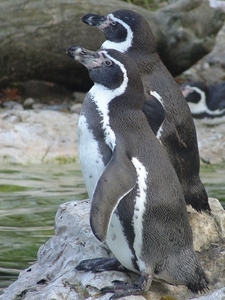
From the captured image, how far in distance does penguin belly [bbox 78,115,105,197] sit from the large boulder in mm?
6531

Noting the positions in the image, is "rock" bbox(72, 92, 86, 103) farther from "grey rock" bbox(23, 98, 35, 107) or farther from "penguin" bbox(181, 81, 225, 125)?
"penguin" bbox(181, 81, 225, 125)

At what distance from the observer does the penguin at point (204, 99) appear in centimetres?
1051

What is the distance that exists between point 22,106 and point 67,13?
53.6 inches

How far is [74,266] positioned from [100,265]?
20cm

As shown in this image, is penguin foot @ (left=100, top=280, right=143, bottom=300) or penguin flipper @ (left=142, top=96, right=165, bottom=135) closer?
penguin foot @ (left=100, top=280, right=143, bottom=300)

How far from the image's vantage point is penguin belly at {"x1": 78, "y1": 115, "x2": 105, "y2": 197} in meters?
4.19

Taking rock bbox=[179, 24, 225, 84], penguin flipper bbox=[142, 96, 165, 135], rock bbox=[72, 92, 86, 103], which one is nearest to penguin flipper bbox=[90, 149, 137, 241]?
penguin flipper bbox=[142, 96, 165, 135]

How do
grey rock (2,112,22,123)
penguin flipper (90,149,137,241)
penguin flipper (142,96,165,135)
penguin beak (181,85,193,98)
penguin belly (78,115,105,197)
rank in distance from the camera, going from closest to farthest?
penguin flipper (90,149,137,241)
penguin belly (78,115,105,197)
penguin flipper (142,96,165,135)
grey rock (2,112,22,123)
penguin beak (181,85,193,98)

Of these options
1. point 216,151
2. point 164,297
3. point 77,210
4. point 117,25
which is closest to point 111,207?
point 164,297

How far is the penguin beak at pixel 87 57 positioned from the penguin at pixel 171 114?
63 centimetres

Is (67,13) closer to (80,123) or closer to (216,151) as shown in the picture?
(216,151)

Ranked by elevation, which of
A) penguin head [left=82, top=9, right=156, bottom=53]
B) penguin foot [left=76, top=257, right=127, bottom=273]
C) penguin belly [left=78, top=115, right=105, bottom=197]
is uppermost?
penguin belly [left=78, top=115, right=105, bottom=197]

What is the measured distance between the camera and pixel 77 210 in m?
5.04

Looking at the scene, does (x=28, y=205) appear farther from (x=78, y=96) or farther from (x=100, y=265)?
(x=78, y=96)
